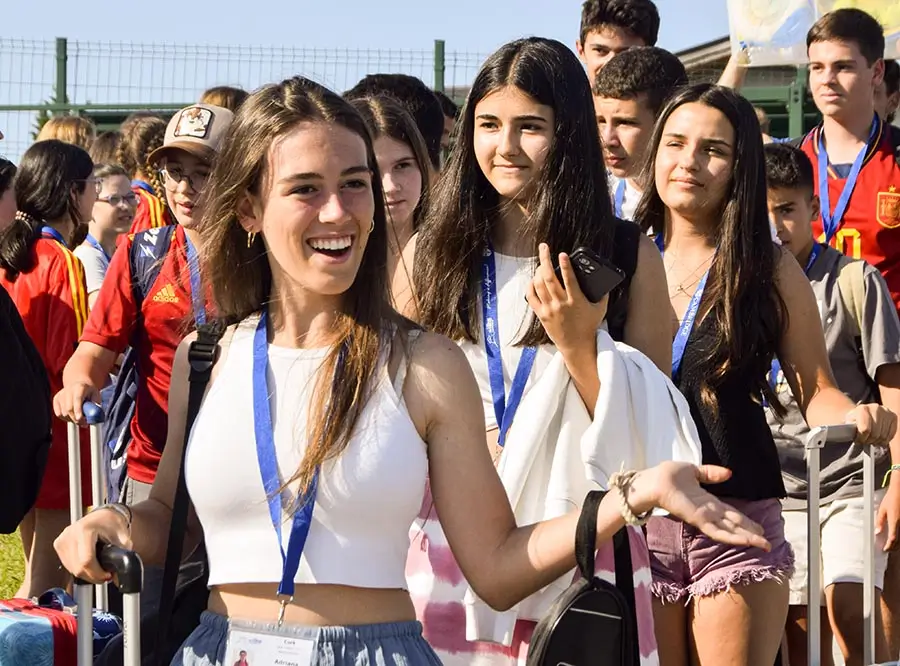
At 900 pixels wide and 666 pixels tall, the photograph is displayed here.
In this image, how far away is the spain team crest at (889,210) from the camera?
6633 millimetres

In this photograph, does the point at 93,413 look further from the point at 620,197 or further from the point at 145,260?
the point at 620,197

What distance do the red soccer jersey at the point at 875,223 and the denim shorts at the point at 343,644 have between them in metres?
4.30

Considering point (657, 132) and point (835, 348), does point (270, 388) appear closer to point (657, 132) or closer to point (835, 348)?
point (657, 132)

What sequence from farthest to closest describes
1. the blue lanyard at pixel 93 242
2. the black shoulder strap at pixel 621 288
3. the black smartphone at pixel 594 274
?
the blue lanyard at pixel 93 242 → the black shoulder strap at pixel 621 288 → the black smartphone at pixel 594 274

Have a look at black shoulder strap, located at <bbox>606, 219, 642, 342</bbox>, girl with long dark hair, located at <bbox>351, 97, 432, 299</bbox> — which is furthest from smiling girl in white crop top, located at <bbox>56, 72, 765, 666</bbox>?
girl with long dark hair, located at <bbox>351, 97, 432, 299</bbox>

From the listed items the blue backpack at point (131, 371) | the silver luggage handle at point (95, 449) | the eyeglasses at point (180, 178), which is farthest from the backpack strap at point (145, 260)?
the silver luggage handle at point (95, 449)

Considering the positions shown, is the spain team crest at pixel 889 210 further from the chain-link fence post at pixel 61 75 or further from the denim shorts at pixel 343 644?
the chain-link fence post at pixel 61 75

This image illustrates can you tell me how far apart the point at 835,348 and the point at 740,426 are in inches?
55.1

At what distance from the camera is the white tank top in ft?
12.1

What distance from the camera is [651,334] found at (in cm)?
380

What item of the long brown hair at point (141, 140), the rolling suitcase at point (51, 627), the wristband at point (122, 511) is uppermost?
the long brown hair at point (141, 140)

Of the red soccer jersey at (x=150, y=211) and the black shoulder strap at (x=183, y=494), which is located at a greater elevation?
the red soccer jersey at (x=150, y=211)

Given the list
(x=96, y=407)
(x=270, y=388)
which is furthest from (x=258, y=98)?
(x=96, y=407)

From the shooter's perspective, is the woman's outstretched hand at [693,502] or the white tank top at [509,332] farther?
the white tank top at [509,332]
